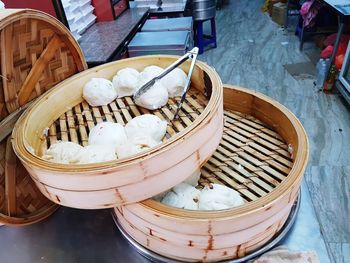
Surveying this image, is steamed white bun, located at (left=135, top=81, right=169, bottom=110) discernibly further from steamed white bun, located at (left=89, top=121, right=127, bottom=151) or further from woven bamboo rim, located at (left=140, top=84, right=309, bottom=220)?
woven bamboo rim, located at (left=140, top=84, right=309, bottom=220)

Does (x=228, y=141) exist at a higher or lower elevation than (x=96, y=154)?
lower

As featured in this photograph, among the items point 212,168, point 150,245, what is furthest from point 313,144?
point 150,245

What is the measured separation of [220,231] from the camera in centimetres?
75

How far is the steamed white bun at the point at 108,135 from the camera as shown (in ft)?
2.91

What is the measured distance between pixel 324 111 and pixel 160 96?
2.32 m

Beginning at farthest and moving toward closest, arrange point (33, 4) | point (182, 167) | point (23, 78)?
point (33, 4)
point (23, 78)
point (182, 167)

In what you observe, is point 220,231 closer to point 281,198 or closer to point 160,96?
point 281,198

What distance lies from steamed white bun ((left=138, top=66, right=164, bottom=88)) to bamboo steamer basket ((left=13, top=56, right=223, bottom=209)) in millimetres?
109

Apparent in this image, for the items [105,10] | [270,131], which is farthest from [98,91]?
[105,10]

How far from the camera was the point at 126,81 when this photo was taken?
114 cm

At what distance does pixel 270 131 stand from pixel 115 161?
78cm

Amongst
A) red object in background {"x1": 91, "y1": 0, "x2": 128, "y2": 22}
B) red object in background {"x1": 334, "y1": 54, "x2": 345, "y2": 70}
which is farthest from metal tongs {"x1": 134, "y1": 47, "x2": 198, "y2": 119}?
red object in background {"x1": 334, "y1": 54, "x2": 345, "y2": 70}

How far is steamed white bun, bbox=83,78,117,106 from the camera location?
112 centimetres

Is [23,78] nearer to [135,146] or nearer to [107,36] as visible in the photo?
[135,146]
